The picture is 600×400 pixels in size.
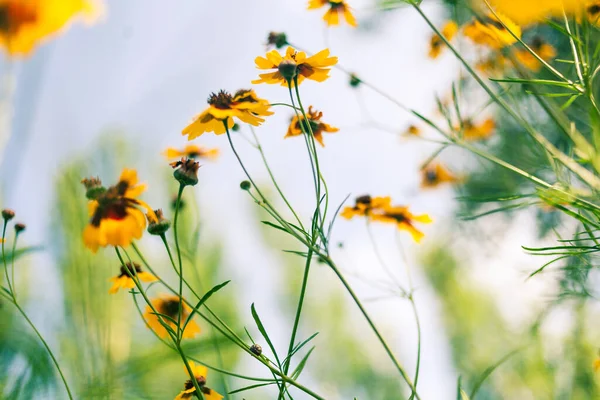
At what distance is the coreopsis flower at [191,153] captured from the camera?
2.50 feet

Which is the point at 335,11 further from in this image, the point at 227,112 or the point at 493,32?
the point at 227,112

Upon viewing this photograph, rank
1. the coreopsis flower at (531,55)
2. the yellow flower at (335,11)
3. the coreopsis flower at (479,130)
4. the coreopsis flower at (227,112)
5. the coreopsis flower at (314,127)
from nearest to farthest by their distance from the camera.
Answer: the coreopsis flower at (227,112), the coreopsis flower at (314,127), the yellow flower at (335,11), the coreopsis flower at (531,55), the coreopsis flower at (479,130)

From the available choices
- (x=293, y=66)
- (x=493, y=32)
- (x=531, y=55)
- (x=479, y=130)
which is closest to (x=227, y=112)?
(x=293, y=66)

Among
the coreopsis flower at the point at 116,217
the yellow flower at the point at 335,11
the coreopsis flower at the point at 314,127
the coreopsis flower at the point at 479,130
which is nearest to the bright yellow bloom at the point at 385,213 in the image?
the coreopsis flower at the point at 314,127

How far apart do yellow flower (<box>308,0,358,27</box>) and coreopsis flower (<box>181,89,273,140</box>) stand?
0.81 feet

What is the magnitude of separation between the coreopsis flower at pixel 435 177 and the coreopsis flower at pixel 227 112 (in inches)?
38.6

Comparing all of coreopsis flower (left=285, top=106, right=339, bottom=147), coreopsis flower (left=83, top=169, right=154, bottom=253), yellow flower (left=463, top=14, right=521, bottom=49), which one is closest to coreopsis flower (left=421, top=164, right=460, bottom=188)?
yellow flower (left=463, top=14, right=521, bottom=49)

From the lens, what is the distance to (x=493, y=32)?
73 cm

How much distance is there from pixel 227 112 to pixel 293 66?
0.09 meters

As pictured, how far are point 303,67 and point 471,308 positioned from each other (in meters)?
3.45

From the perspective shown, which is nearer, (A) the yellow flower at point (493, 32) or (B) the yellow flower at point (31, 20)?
(B) the yellow flower at point (31, 20)

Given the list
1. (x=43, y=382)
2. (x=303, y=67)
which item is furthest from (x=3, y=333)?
(x=303, y=67)

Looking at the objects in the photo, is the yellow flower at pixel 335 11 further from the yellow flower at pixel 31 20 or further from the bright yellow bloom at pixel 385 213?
the yellow flower at pixel 31 20

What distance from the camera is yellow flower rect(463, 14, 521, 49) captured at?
0.69 meters
